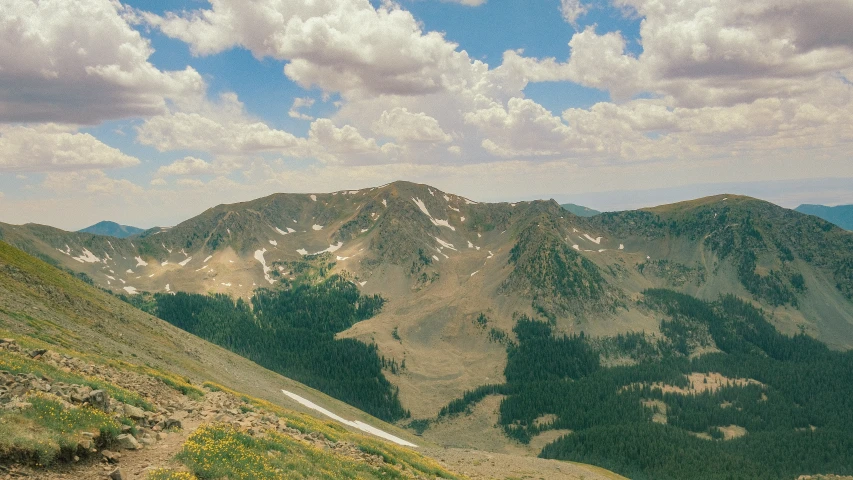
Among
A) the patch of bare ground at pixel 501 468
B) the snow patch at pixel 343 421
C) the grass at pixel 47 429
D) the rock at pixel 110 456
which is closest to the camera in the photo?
the grass at pixel 47 429

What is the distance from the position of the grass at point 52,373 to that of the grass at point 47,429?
4.54 metres

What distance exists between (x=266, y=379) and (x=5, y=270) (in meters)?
48.1

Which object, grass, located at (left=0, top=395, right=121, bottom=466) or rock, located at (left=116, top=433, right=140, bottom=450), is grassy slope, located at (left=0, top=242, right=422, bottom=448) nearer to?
grass, located at (left=0, top=395, right=121, bottom=466)

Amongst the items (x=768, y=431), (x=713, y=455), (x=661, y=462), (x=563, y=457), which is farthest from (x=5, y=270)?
(x=768, y=431)

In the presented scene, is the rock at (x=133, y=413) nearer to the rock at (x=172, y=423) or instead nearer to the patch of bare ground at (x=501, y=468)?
the rock at (x=172, y=423)

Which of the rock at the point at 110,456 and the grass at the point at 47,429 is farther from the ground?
the grass at the point at 47,429

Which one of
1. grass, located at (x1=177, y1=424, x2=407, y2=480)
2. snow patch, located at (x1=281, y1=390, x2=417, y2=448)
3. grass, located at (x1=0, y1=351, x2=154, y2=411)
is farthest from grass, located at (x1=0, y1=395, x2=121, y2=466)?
snow patch, located at (x1=281, y1=390, x2=417, y2=448)

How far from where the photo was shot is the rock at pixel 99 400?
21891 millimetres

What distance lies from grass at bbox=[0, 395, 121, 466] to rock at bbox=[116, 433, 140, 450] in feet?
0.97

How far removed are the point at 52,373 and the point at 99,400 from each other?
590cm

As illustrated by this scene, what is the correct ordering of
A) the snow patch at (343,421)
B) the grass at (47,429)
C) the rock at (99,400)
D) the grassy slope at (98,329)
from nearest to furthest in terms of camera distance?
1. the grass at (47,429)
2. the rock at (99,400)
3. the grassy slope at (98,329)
4. the snow patch at (343,421)

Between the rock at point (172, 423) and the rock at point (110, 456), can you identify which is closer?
the rock at point (110, 456)

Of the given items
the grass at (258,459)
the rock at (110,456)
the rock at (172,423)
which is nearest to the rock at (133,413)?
the rock at (172,423)

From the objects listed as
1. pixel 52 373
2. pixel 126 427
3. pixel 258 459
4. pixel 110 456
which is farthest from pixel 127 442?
pixel 52 373
